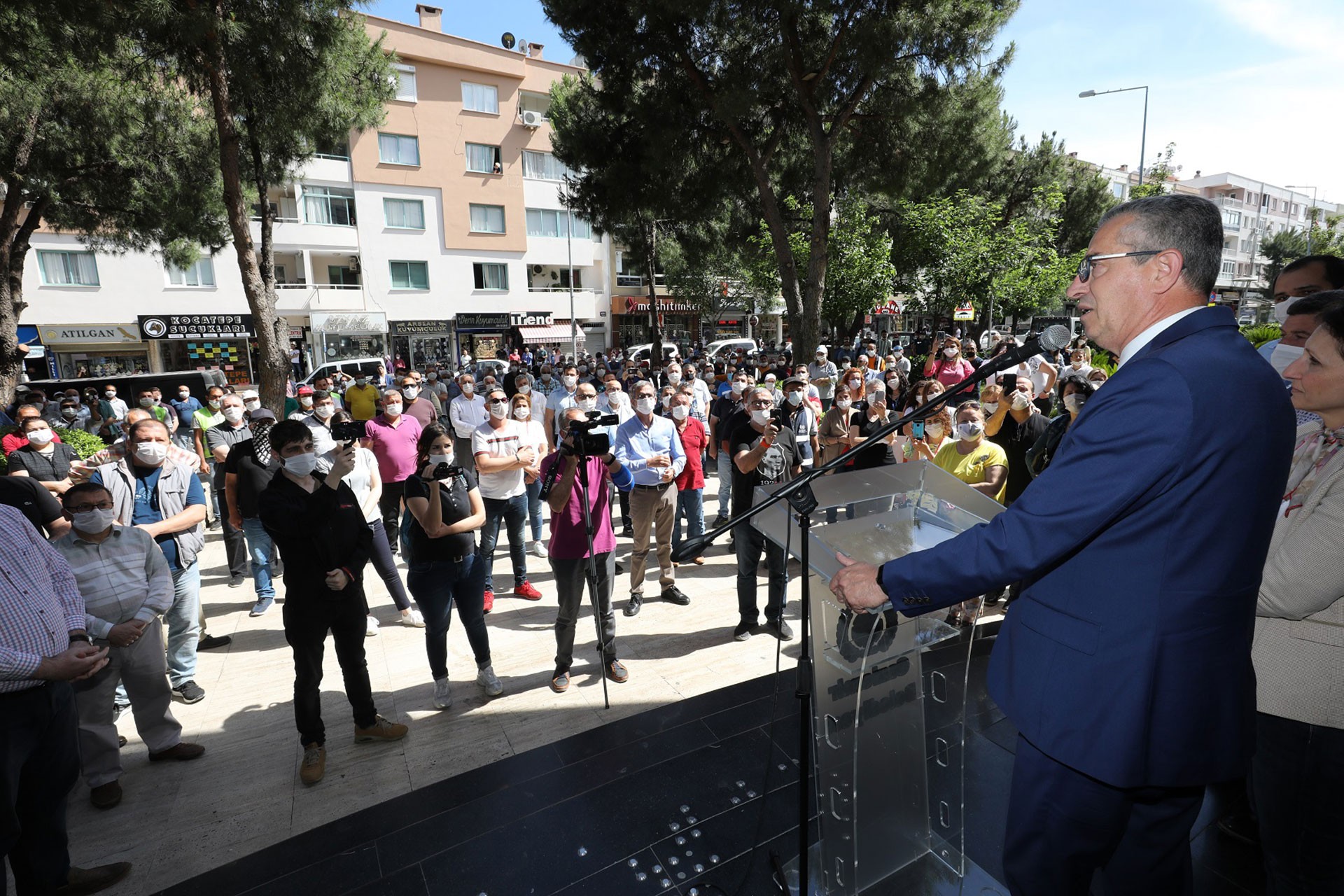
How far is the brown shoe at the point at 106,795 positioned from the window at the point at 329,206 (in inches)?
1149

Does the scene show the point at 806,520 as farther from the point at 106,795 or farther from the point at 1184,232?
the point at 106,795

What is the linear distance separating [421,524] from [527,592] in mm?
2447

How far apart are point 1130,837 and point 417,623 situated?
5336 millimetres

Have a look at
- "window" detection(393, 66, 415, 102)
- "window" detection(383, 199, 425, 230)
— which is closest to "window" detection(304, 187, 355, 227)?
"window" detection(383, 199, 425, 230)

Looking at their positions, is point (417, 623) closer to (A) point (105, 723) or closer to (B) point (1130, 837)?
(A) point (105, 723)

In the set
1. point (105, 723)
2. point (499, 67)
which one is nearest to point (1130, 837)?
point (105, 723)

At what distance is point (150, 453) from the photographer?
4.70 m

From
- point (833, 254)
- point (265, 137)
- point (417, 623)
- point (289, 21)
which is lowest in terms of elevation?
point (417, 623)

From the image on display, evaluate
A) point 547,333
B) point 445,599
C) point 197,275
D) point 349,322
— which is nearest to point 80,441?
point 445,599

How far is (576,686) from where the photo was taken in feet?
15.1

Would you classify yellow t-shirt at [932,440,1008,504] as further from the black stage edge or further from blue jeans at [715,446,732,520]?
blue jeans at [715,446,732,520]

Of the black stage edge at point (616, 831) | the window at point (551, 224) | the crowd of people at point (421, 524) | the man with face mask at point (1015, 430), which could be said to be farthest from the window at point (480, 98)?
the black stage edge at point (616, 831)

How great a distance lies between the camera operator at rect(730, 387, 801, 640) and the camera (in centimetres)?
496

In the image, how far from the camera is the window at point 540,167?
108 ft
